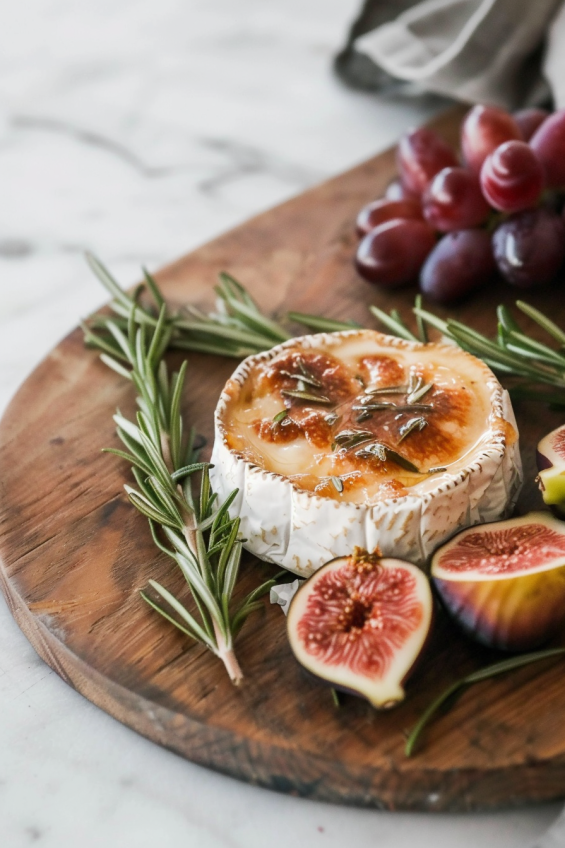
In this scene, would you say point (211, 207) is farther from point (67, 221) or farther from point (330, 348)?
point (330, 348)

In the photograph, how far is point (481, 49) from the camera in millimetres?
2846

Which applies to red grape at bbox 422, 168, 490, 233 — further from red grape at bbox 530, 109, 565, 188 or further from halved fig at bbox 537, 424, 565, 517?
halved fig at bbox 537, 424, 565, 517

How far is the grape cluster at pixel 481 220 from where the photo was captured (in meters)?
2.23

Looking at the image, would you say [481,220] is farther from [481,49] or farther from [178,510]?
[178,510]

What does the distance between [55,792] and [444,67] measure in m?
2.35

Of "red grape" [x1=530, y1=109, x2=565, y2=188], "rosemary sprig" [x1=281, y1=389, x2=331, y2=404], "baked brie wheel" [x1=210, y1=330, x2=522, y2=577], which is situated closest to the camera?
"baked brie wheel" [x1=210, y1=330, x2=522, y2=577]

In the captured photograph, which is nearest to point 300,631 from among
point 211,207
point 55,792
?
point 55,792

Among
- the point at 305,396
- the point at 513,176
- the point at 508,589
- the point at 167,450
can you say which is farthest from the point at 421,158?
the point at 508,589

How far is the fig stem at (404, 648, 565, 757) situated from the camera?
4.60 feet

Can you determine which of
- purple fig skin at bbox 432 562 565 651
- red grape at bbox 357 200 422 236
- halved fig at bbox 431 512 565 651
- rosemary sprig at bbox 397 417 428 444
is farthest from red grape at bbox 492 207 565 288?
purple fig skin at bbox 432 562 565 651

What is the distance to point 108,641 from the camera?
5.28ft

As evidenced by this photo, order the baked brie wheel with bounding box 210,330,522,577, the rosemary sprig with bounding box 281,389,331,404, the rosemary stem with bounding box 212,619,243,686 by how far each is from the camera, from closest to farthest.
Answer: the rosemary stem with bounding box 212,619,243,686 < the baked brie wheel with bounding box 210,330,522,577 < the rosemary sprig with bounding box 281,389,331,404

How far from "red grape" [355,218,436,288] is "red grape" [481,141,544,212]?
21 centimetres

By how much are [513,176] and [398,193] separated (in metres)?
0.44
